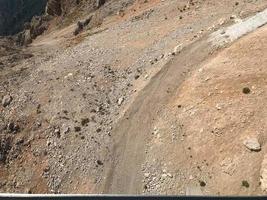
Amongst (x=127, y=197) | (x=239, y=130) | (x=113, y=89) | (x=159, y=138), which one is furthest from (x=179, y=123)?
(x=127, y=197)

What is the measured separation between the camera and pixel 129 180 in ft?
113

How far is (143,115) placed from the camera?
127 ft

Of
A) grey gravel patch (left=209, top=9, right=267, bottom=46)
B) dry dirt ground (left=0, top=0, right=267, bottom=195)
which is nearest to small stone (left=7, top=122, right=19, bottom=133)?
dry dirt ground (left=0, top=0, right=267, bottom=195)

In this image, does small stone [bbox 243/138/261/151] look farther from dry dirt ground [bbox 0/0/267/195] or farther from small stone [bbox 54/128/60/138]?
small stone [bbox 54/128/60/138]

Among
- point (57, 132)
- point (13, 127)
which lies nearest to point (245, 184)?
point (57, 132)

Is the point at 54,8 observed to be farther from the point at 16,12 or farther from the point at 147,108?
the point at 147,108

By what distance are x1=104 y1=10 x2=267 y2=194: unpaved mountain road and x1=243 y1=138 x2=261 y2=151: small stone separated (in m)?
8.16

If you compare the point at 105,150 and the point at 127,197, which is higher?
the point at 127,197

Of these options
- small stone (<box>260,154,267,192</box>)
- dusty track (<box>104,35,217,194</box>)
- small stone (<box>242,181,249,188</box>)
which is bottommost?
small stone (<box>242,181,249,188</box>)

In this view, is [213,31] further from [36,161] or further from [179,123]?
[36,161]

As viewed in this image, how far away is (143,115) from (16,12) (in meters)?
106

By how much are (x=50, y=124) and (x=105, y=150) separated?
21.3 ft

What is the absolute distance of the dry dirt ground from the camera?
33375 millimetres

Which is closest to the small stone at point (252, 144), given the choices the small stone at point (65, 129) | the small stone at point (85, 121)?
the small stone at point (85, 121)
